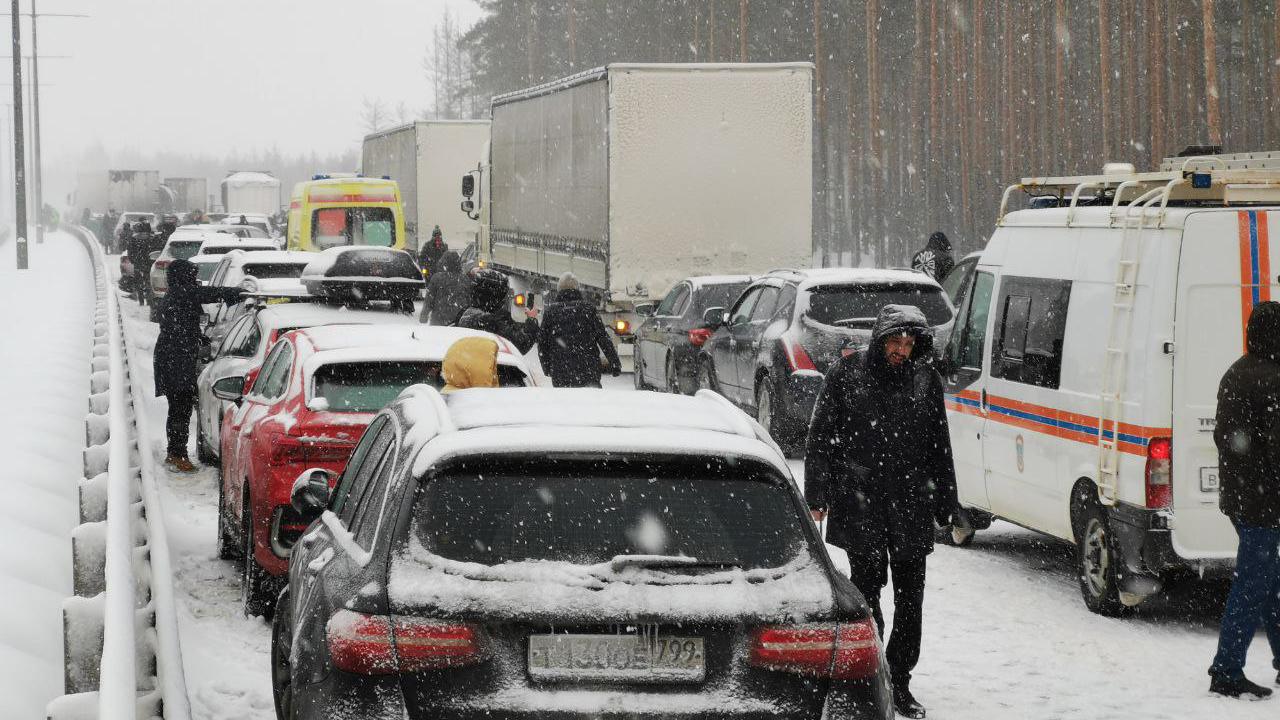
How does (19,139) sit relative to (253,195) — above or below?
above

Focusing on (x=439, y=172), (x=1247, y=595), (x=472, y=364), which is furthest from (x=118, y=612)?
(x=439, y=172)

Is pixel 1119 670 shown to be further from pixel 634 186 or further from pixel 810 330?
pixel 634 186

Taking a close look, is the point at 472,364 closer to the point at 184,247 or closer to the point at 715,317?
the point at 715,317

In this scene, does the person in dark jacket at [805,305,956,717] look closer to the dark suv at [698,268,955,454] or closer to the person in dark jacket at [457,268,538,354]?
the person in dark jacket at [457,268,538,354]

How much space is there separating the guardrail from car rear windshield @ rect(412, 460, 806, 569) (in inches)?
36.8

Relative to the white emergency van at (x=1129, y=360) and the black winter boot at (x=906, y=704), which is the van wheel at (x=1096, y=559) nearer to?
the white emergency van at (x=1129, y=360)

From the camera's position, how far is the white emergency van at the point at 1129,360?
8.91 meters

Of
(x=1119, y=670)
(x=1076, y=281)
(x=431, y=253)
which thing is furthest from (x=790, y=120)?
(x=1119, y=670)

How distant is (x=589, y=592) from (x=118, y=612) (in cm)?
174

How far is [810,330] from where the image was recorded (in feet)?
51.1

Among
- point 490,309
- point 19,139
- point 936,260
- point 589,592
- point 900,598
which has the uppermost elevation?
point 19,139

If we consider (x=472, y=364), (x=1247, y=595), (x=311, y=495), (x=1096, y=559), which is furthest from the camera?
(x=1096, y=559)

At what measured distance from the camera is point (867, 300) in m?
15.5

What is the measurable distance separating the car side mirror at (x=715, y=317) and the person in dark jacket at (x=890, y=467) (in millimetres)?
9845
